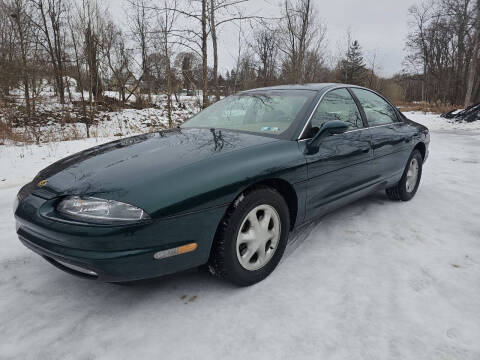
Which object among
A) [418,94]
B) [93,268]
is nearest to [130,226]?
[93,268]

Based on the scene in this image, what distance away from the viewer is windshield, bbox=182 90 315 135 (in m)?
2.56

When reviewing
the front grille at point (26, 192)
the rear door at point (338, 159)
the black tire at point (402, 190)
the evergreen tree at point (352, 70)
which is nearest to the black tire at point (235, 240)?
the rear door at point (338, 159)

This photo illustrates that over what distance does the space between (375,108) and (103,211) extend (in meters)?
3.02

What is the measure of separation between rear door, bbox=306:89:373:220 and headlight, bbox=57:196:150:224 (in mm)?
1325

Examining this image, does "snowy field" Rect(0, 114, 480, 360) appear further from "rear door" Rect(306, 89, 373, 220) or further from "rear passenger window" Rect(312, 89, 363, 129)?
"rear passenger window" Rect(312, 89, 363, 129)

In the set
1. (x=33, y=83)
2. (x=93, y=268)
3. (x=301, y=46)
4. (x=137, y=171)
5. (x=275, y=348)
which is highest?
(x=301, y=46)

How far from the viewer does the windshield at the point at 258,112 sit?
8.41ft

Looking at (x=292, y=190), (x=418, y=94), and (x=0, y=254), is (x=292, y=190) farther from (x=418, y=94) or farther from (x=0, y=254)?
(x=418, y=94)

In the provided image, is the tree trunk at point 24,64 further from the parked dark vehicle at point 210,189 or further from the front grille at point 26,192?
the parked dark vehicle at point 210,189

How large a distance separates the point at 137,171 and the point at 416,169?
11.8 feet

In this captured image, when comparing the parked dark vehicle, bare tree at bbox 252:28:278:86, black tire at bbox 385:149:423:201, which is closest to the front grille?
the parked dark vehicle

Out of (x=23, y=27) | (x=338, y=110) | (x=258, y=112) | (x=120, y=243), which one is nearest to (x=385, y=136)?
(x=338, y=110)

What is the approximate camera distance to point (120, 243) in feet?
5.17

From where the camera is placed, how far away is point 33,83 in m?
12.8
